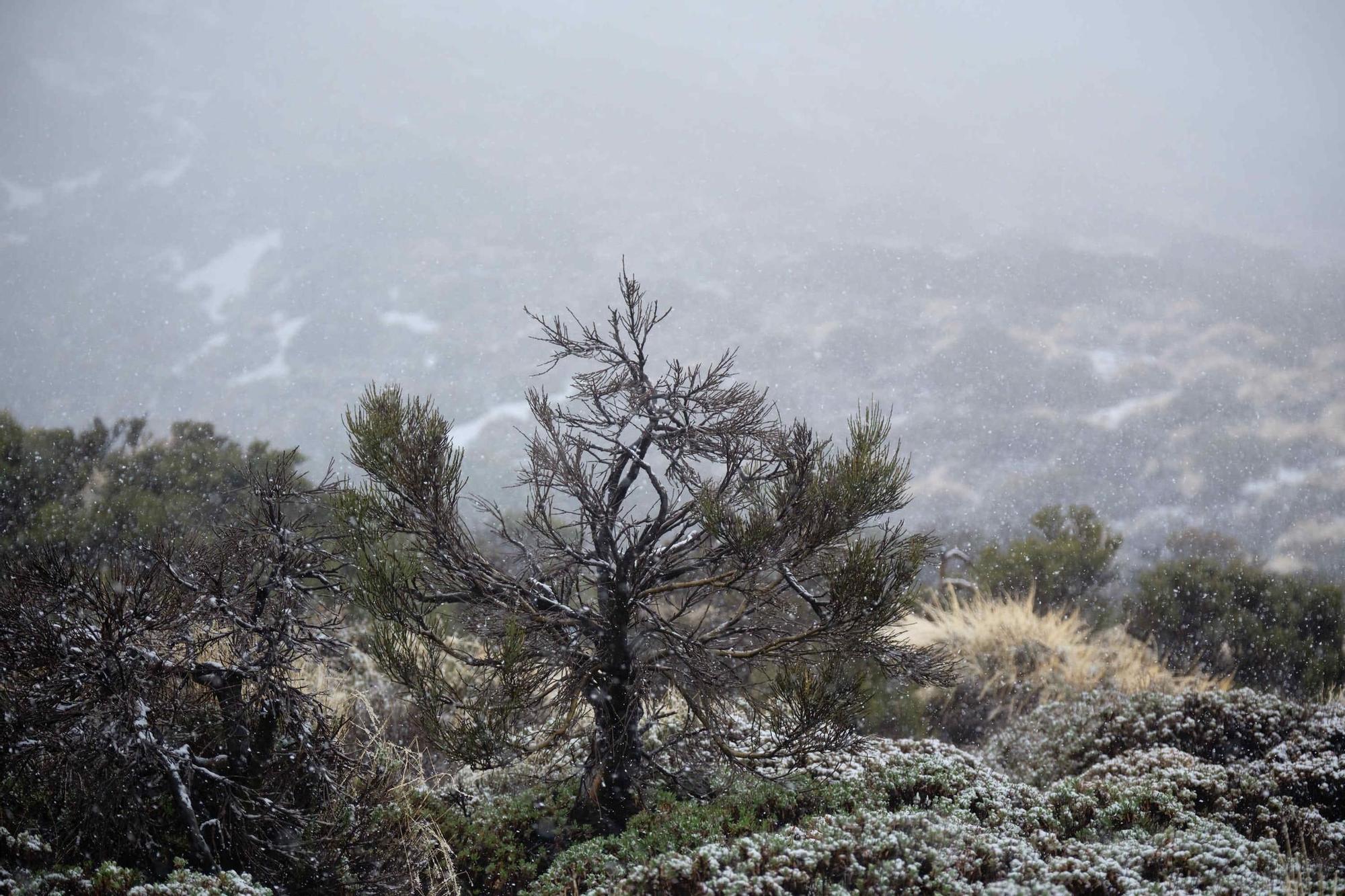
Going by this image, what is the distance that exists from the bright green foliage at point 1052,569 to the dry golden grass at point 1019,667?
3.88ft

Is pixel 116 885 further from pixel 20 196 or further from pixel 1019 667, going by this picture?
pixel 20 196

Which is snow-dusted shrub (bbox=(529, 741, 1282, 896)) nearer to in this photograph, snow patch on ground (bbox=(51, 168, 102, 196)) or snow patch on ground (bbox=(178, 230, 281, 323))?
snow patch on ground (bbox=(178, 230, 281, 323))

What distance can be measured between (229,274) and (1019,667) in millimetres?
26916

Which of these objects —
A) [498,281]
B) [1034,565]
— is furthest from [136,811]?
[498,281]

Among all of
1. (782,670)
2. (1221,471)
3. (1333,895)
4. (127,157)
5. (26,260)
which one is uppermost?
(127,157)

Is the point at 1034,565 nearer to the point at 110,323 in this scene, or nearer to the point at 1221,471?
the point at 1221,471

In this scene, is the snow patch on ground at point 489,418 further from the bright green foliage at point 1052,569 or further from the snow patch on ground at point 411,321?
the bright green foliage at point 1052,569

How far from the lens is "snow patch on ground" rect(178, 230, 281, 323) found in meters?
25.0

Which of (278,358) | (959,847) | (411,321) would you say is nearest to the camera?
(959,847)

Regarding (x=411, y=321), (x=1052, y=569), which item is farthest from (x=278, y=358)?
(x=1052, y=569)

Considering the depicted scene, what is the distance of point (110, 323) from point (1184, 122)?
1444 inches

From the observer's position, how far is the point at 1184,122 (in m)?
30.6

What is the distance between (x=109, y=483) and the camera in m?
→ 8.23

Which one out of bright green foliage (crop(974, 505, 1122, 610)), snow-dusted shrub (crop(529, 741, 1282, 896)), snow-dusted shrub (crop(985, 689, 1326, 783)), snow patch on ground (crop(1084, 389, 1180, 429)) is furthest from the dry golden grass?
snow patch on ground (crop(1084, 389, 1180, 429))
